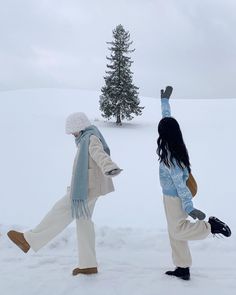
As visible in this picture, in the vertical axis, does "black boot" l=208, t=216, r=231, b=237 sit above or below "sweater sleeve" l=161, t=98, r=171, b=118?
below

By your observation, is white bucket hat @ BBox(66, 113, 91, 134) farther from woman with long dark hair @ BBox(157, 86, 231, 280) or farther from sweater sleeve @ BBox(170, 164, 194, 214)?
sweater sleeve @ BBox(170, 164, 194, 214)

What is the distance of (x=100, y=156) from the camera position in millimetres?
4613

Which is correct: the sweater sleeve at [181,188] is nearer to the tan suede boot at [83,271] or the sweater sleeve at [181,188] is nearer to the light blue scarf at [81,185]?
the light blue scarf at [81,185]

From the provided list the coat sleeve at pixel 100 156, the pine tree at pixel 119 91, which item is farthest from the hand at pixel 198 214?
the pine tree at pixel 119 91

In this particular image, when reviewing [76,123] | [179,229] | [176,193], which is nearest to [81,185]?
[76,123]

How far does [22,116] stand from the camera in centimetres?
2161

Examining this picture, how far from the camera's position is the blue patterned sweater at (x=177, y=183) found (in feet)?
14.4

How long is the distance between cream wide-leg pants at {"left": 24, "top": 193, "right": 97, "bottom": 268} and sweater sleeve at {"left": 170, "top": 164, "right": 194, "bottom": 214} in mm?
990

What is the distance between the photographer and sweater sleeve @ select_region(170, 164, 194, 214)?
4.36 m

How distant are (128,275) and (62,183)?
5.20m

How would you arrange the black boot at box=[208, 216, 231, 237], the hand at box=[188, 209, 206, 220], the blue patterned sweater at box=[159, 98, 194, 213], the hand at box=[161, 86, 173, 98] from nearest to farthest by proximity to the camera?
the hand at box=[188, 209, 206, 220] → the black boot at box=[208, 216, 231, 237] → the blue patterned sweater at box=[159, 98, 194, 213] → the hand at box=[161, 86, 173, 98]

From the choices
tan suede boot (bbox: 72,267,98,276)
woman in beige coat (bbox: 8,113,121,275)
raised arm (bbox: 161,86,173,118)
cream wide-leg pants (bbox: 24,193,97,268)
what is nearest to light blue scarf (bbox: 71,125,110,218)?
woman in beige coat (bbox: 8,113,121,275)

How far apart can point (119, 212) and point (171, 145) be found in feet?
11.0

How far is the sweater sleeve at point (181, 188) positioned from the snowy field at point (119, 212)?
0.83 meters
